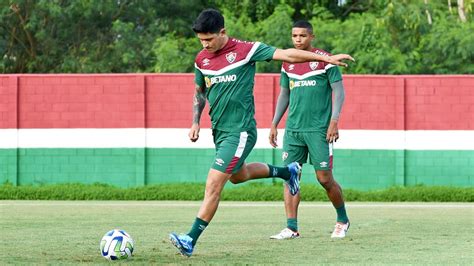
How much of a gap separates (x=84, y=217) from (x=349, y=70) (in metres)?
10.6

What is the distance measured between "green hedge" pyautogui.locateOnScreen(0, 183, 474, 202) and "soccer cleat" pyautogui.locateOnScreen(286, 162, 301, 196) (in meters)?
8.70

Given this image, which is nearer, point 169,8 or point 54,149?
point 54,149

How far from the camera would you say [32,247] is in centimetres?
1107

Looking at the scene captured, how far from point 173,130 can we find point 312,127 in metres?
9.46

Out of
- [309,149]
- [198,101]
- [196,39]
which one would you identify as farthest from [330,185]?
[196,39]

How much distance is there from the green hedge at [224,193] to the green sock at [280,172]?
8.95m

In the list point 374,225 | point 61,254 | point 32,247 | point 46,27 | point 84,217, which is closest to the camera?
point 61,254

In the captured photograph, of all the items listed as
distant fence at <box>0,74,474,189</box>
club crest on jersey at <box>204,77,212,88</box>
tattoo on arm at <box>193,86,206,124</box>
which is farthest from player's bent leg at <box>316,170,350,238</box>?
distant fence at <box>0,74,474,189</box>

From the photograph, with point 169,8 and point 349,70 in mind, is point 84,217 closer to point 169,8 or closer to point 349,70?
point 349,70

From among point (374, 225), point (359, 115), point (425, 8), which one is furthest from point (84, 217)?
point (425, 8)

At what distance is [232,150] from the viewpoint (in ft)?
34.7

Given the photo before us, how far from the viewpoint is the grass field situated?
10.2 meters

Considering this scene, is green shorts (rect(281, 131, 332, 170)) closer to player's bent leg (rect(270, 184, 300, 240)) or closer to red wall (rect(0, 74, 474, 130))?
player's bent leg (rect(270, 184, 300, 240))

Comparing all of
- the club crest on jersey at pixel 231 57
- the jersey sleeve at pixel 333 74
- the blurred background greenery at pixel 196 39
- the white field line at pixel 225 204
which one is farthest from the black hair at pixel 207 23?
the blurred background greenery at pixel 196 39
